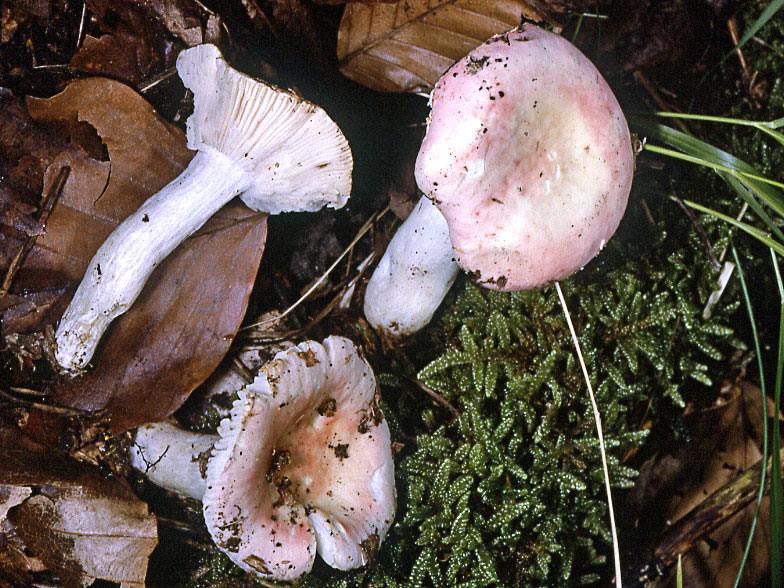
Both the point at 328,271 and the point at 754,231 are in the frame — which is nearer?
the point at 754,231

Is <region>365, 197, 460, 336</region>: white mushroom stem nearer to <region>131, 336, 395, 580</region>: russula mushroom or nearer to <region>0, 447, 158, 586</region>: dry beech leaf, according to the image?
<region>131, 336, 395, 580</region>: russula mushroom

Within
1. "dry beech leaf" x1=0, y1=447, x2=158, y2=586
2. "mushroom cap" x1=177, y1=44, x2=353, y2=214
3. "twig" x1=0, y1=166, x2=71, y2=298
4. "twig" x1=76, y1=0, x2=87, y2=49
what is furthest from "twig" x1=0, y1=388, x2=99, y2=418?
"twig" x1=76, y1=0, x2=87, y2=49

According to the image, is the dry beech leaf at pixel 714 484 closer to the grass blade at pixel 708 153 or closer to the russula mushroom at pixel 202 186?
the grass blade at pixel 708 153

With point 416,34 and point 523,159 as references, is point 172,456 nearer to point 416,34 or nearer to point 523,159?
point 523,159

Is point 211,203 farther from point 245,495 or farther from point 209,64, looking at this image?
point 245,495

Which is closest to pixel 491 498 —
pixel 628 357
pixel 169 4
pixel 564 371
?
pixel 564 371

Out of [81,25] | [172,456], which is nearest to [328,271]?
[172,456]

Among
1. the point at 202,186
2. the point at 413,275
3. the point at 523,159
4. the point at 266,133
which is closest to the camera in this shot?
the point at 523,159
